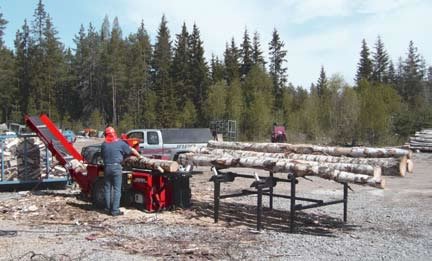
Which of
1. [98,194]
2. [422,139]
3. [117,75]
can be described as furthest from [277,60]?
[98,194]

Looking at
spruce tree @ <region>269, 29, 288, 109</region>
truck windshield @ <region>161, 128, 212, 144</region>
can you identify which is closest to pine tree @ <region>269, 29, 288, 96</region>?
spruce tree @ <region>269, 29, 288, 109</region>

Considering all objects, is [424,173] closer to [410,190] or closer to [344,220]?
[410,190]

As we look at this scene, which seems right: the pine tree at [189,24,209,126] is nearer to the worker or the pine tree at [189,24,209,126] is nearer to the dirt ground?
the dirt ground

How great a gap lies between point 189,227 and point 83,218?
255cm

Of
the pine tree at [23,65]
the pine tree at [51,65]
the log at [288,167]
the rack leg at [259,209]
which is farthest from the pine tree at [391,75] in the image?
the rack leg at [259,209]

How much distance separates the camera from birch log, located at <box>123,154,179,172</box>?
40.3ft

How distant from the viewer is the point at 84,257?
822cm

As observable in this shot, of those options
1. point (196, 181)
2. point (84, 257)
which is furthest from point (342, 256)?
point (196, 181)

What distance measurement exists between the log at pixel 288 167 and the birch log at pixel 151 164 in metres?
0.83

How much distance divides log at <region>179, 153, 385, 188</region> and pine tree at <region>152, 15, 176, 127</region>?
5863 cm

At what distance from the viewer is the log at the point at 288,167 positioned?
9.81 metres

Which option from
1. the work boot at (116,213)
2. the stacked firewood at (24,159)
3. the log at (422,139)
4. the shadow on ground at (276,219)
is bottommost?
the shadow on ground at (276,219)

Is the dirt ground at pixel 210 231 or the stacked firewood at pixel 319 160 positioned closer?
the dirt ground at pixel 210 231

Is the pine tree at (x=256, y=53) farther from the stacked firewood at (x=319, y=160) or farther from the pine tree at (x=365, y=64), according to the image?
the stacked firewood at (x=319, y=160)
